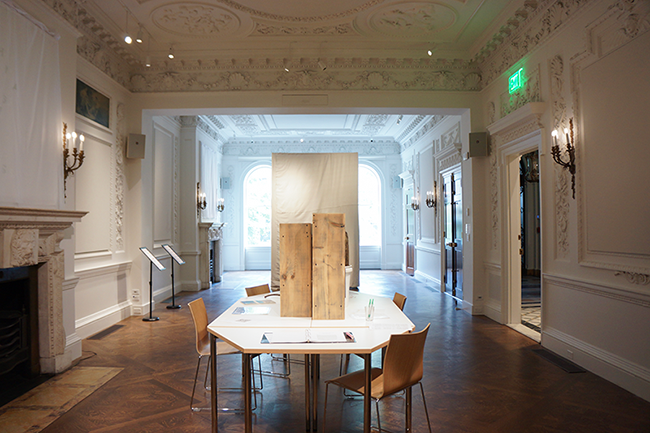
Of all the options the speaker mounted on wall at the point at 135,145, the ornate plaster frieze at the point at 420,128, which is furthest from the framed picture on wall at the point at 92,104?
the ornate plaster frieze at the point at 420,128

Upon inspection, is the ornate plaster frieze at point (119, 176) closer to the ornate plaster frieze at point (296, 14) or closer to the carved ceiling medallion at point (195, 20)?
the carved ceiling medallion at point (195, 20)

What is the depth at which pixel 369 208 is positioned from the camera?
13.4m

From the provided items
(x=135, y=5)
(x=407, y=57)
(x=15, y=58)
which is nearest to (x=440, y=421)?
(x=15, y=58)

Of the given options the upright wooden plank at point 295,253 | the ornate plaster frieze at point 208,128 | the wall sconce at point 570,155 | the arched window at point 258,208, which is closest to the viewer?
the upright wooden plank at point 295,253

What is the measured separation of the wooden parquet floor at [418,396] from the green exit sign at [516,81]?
3.46 m

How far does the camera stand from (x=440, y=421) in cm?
296

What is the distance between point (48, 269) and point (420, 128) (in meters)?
8.80

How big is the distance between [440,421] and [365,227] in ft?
34.4

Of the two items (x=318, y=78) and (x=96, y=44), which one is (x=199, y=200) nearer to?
(x=96, y=44)

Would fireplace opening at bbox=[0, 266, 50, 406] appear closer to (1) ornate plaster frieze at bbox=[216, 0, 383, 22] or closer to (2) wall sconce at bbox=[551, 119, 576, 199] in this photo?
(1) ornate plaster frieze at bbox=[216, 0, 383, 22]

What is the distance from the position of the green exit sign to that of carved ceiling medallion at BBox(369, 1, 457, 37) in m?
1.16

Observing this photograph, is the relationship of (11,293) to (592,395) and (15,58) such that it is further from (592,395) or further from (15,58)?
(592,395)

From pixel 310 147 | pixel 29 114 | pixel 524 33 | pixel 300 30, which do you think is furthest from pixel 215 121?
pixel 524 33

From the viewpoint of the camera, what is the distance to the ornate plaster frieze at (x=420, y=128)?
8886 millimetres
